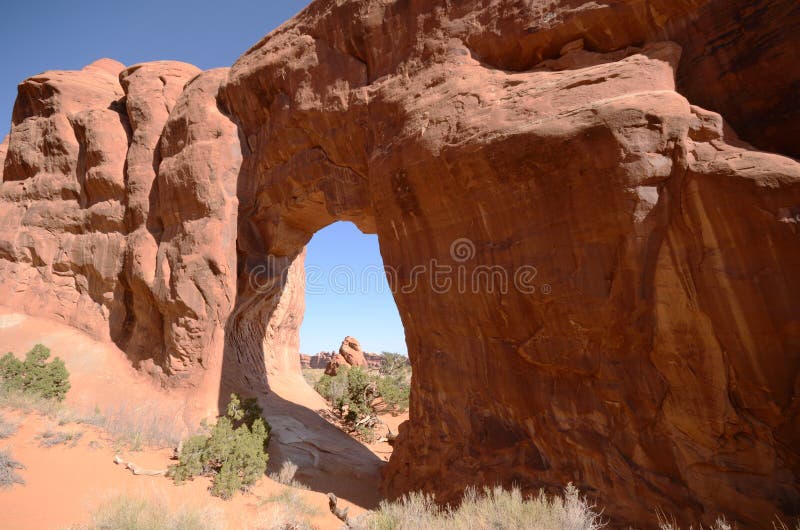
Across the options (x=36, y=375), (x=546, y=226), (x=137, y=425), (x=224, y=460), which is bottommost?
(x=224, y=460)

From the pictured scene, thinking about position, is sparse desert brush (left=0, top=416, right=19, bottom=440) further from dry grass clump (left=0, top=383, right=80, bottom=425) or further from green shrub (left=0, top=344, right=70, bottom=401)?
green shrub (left=0, top=344, right=70, bottom=401)

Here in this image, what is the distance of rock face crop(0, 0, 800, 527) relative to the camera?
16.2ft

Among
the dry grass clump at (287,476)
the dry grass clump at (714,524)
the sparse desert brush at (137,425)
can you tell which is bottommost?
the dry grass clump at (287,476)

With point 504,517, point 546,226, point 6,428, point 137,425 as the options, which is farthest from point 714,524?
point 6,428

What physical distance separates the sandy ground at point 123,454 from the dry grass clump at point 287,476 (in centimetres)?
20

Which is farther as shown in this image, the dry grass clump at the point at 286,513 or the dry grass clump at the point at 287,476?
the dry grass clump at the point at 287,476

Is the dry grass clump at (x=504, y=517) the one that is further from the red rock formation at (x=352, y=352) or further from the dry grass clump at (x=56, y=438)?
the red rock formation at (x=352, y=352)

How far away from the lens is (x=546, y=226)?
20.1 feet

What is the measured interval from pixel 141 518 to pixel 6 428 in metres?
4.41

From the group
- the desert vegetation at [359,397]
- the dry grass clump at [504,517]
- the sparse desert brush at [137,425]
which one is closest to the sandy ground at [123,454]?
the sparse desert brush at [137,425]

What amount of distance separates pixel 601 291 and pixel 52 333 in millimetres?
12905

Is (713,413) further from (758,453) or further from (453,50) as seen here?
(453,50)

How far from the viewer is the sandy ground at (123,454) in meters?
5.64

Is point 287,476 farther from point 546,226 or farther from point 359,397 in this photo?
point 546,226
